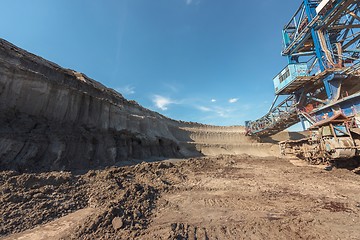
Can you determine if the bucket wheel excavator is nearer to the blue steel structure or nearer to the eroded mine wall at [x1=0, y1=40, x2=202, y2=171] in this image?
Answer: the blue steel structure

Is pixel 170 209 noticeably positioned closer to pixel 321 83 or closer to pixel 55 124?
pixel 55 124

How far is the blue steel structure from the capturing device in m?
17.6

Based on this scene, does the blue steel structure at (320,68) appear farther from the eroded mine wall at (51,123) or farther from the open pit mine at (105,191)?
the eroded mine wall at (51,123)

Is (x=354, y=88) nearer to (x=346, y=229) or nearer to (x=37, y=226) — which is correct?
(x=346, y=229)

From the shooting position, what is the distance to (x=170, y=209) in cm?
587

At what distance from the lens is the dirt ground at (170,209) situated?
4160 millimetres

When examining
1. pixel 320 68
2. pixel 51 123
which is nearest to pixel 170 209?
pixel 51 123

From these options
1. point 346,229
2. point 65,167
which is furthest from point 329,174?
point 65,167

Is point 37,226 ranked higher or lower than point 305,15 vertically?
lower

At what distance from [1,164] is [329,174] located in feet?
50.1

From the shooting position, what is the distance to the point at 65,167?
30.8 feet

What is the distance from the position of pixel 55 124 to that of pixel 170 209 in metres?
9.10

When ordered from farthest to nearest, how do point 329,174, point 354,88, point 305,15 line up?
point 305,15
point 354,88
point 329,174

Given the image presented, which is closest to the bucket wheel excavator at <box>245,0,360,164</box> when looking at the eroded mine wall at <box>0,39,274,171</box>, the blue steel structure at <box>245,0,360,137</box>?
the blue steel structure at <box>245,0,360,137</box>
